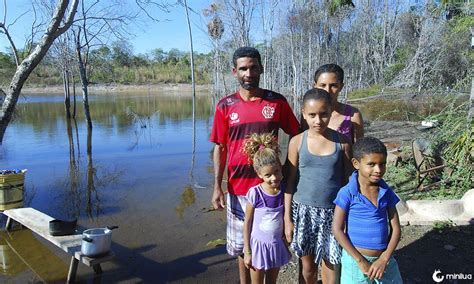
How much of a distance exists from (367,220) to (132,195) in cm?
597

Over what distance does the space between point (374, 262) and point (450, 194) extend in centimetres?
347

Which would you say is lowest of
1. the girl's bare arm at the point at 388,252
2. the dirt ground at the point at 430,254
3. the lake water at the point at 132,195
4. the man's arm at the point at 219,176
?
the lake water at the point at 132,195

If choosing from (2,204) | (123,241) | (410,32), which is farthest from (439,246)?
(410,32)

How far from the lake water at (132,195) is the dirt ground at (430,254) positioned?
1.63 meters

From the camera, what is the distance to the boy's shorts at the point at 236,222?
2678mm

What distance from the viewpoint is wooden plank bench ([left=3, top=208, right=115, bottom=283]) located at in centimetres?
377

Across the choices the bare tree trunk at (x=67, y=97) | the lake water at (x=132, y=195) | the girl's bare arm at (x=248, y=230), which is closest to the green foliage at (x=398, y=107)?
the lake water at (x=132, y=195)

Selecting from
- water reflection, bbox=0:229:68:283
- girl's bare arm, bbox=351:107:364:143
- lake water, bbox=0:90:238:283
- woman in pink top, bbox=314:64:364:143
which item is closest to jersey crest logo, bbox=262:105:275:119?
woman in pink top, bbox=314:64:364:143

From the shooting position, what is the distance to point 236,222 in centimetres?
272

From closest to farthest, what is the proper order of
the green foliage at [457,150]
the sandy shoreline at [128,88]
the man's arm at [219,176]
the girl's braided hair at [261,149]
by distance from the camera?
1. the girl's braided hair at [261,149]
2. the man's arm at [219,176]
3. the green foliage at [457,150]
4. the sandy shoreline at [128,88]

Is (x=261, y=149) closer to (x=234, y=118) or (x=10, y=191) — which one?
(x=234, y=118)

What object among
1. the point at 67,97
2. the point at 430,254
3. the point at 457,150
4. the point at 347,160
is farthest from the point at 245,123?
the point at 67,97

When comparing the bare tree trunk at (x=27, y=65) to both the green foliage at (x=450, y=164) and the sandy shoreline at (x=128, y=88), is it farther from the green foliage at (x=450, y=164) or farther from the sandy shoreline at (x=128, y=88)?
the sandy shoreline at (x=128, y=88)

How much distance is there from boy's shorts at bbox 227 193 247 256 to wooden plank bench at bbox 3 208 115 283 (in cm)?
178
